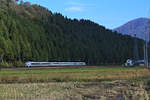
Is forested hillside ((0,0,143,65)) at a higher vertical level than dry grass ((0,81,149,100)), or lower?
higher

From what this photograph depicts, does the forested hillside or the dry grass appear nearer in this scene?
the dry grass

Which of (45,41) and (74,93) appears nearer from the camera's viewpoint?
(74,93)

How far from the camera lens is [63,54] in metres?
84.9

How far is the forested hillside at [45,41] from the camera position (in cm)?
6313

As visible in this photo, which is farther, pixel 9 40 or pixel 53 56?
pixel 53 56

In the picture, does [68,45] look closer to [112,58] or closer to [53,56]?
[53,56]

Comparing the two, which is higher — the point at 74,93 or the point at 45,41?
the point at 45,41

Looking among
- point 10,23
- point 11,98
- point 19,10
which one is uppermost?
point 19,10

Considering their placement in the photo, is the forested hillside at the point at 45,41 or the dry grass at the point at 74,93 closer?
the dry grass at the point at 74,93

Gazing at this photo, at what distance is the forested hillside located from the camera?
207 feet

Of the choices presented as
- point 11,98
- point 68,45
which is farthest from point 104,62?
point 11,98

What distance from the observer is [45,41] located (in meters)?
79.3

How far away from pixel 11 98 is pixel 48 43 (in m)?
67.7

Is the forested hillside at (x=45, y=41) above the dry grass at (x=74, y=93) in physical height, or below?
above
